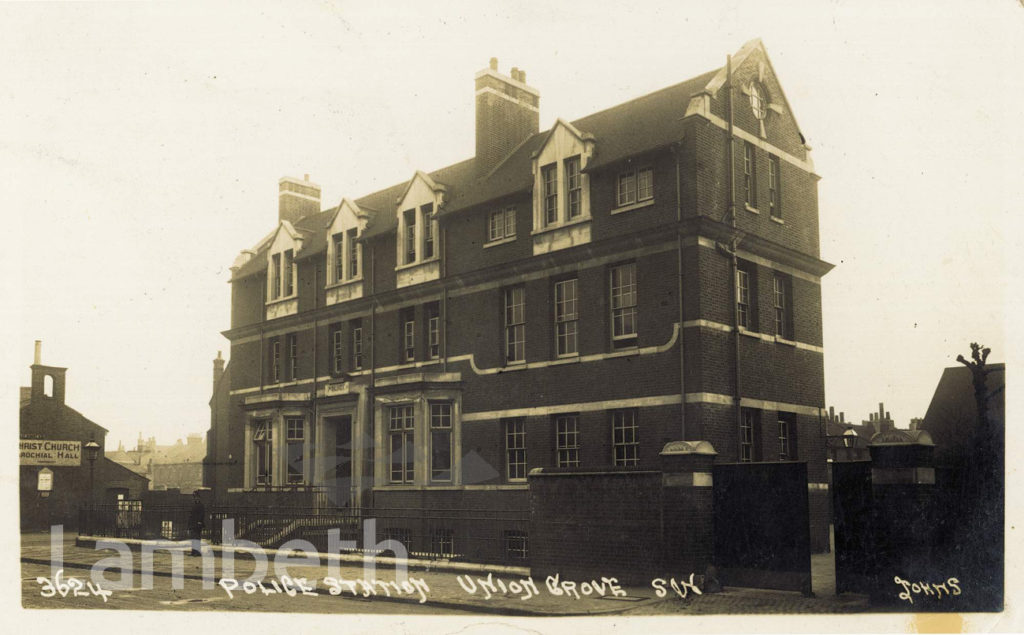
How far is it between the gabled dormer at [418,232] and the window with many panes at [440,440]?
309cm

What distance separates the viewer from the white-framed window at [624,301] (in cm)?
1841

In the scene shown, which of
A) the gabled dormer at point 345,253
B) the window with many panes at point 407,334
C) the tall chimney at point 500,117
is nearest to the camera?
the window with many panes at point 407,334

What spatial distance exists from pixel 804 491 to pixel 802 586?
135 cm

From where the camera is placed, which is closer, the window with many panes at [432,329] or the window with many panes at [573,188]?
the window with many panes at [573,188]

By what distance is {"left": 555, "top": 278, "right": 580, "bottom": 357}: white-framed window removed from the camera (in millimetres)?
19438

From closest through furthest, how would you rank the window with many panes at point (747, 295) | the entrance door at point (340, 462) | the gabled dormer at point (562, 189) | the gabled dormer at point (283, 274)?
the window with many panes at point (747, 295), the gabled dormer at point (562, 189), the entrance door at point (340, 462), the gabled dormer at point (283, 274)

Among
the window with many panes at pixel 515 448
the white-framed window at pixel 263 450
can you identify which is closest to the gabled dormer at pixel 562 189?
the window with many panes at pixel 515 448

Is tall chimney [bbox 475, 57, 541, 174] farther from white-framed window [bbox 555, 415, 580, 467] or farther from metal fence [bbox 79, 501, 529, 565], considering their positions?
metal fence [bbox 79, 501, 529, 565]

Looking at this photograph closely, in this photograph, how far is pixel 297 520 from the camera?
883 inches

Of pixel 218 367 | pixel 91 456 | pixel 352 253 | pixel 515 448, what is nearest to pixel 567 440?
pixel 515 448

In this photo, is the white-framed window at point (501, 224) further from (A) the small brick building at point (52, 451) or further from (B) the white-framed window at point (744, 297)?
(A) the small brick building at point (52, 451)

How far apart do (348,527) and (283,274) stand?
706 centimetres

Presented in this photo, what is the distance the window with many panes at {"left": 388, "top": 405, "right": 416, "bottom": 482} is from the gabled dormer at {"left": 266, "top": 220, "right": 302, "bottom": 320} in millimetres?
4288

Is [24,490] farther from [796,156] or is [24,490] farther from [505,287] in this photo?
[796,156]
